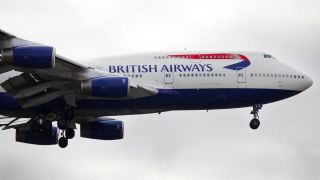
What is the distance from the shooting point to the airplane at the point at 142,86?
60.4 m

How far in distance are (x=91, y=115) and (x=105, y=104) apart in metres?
2.30

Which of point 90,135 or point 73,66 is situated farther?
point 90,135

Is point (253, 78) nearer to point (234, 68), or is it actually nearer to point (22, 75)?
point (234, 68)

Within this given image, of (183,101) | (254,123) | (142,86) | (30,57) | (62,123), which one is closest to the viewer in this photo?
(30,57)

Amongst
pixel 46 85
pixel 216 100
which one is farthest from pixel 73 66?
pixel 216 100

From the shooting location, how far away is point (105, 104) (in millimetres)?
62750

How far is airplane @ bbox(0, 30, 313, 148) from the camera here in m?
60.4

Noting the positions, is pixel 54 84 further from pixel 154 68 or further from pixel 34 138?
pixel 34 138

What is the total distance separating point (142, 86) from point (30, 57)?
837 centimetres

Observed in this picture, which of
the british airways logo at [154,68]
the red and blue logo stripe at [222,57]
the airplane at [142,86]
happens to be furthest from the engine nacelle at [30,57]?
the red and blue logo stripe at [222,57]

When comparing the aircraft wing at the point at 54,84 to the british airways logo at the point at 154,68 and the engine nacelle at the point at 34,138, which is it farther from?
the engine nacelle at the point at 34,138

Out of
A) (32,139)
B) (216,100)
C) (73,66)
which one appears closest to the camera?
(73,66)

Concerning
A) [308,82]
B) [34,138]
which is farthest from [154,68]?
[34,138]

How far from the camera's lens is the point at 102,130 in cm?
6975
